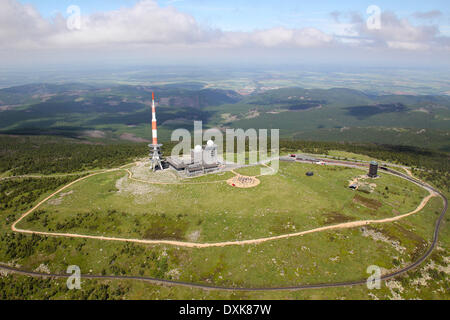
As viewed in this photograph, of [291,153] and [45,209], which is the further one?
[291,153]

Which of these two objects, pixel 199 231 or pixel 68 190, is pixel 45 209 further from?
pixel 199 231

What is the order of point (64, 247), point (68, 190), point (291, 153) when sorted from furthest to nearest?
1. point (291, 153)
2. point (68, 190)
3. point (64, 247)

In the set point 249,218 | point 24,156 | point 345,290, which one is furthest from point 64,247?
point 24,156
